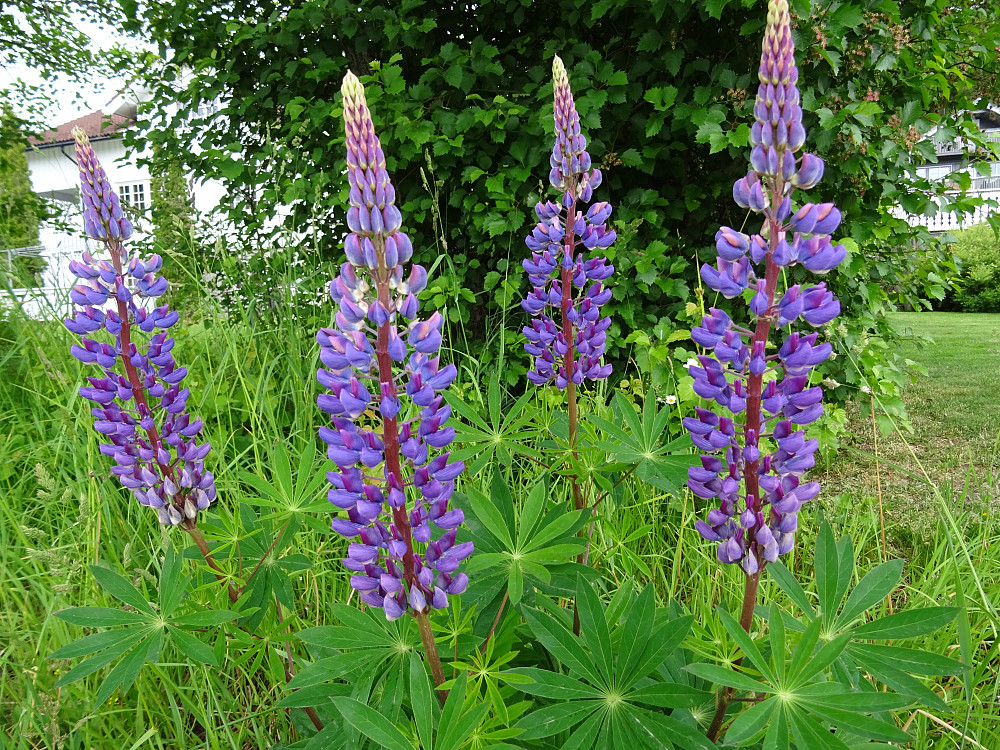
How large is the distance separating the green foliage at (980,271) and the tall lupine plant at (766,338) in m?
11.2

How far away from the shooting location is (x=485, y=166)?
4.55 m

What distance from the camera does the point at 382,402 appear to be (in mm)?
1123

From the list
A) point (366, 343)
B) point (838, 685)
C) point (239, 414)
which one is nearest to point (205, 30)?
point (239, 414)

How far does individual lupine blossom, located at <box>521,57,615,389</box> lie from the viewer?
200cm

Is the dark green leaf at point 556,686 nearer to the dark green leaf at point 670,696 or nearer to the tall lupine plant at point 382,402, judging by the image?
the dark green leaf at point 670,696

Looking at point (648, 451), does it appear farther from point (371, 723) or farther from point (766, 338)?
point (371, 723)

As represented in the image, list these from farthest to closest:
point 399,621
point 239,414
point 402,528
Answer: point 239,414
point 399,621
point 402,528

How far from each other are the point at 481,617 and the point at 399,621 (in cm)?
23

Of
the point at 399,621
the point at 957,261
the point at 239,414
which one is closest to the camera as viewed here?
the point at 399,621

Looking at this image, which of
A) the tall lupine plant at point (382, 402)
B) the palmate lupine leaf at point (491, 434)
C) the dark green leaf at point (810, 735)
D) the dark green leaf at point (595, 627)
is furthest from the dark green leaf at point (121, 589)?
the dark green leaf at point (810, 735)

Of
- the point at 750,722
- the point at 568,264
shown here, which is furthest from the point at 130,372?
the point at 750,722

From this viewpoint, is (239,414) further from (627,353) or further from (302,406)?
(627,353)

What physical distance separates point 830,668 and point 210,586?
59.9 inches

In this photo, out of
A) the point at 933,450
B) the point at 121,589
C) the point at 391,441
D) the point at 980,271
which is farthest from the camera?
the point at 980,271
